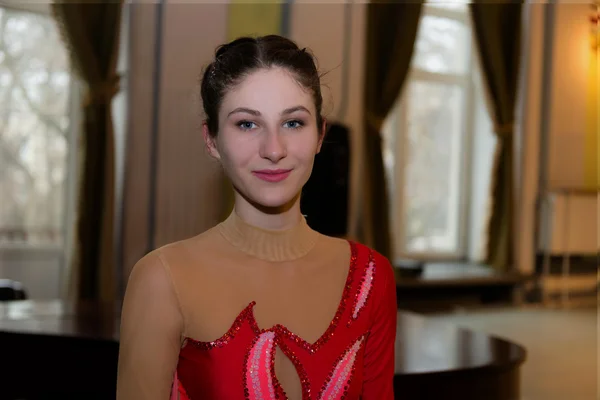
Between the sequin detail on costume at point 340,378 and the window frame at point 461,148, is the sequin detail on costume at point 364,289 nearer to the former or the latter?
the sequin detail on costume at point 340,378

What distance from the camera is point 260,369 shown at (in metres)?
1.10

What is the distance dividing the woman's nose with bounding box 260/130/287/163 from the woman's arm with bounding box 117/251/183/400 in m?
0.22

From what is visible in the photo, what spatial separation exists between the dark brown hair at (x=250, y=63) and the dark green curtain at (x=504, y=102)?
7.24 meters

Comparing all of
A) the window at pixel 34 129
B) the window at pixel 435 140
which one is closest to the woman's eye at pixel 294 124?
the window at pixel 34 129

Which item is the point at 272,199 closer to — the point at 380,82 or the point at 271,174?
the point at 271,174

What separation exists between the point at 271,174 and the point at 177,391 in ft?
1.18

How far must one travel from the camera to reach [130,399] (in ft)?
3.46

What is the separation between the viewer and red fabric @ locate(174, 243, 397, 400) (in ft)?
3.59

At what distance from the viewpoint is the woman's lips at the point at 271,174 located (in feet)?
3.62

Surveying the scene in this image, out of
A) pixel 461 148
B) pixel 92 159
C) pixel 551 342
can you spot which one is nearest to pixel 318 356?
pixel 92 159

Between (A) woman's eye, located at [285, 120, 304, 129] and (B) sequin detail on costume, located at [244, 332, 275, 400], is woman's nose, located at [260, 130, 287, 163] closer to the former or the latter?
(A) woman's eye, located at [285, 120, 304, 129]

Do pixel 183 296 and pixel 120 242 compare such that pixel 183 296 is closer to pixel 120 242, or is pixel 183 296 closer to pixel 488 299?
pixel 120 242

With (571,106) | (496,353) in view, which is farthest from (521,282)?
(496,353)

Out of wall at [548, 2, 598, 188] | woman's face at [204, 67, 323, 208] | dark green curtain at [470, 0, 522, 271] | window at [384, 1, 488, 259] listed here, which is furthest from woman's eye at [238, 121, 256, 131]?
wall at [548, 2, 598, 188]
